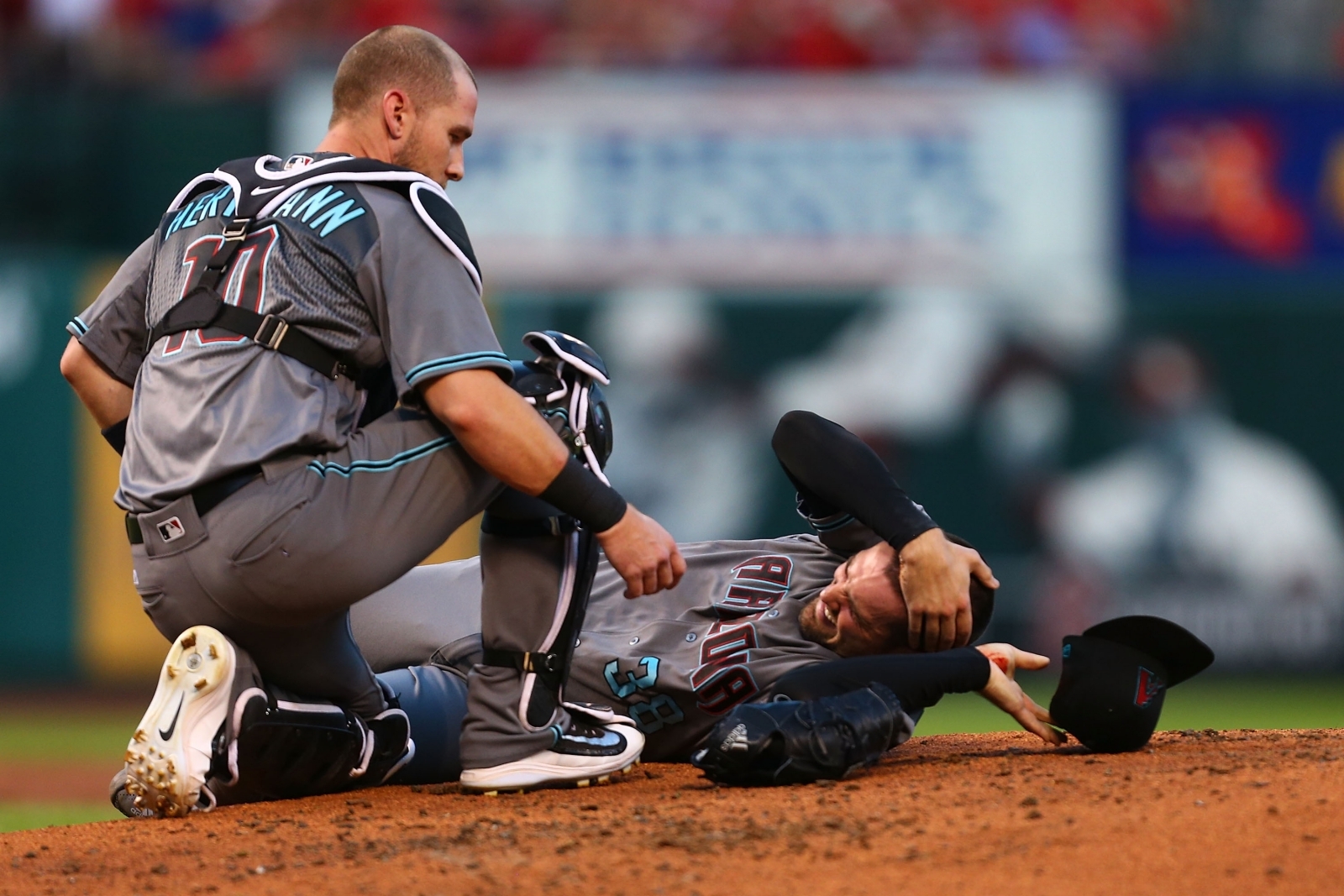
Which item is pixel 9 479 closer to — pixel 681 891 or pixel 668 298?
pixel 668 298

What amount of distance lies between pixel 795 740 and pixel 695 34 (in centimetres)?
844

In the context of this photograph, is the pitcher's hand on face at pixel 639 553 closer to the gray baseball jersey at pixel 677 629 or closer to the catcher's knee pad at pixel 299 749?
the gray baseball jersey at pixel 677 629

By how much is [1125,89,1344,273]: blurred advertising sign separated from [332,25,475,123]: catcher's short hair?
765 cm

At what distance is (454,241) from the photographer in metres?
3.19

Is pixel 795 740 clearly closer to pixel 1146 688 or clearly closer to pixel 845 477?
pixel 845 477

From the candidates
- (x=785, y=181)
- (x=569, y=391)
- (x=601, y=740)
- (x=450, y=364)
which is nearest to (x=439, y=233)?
(x=450, y=364)

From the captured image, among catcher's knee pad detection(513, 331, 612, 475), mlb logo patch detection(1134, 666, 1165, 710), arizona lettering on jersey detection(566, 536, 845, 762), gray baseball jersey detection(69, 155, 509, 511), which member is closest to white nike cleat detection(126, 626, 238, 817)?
gray baseball jersey detection(69, 155, 509, 511)

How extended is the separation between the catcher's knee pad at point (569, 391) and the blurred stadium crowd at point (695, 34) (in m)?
7.36

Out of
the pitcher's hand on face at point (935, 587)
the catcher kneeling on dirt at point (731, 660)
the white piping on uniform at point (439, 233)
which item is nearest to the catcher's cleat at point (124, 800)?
the catcher kneeling on dirt at point (731, 660)

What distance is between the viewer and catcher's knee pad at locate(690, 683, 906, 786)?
3.17 m

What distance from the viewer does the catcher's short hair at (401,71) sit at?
11.1 ft

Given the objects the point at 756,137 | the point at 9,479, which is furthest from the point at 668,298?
the point at 9,479

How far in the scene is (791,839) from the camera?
2758 mm

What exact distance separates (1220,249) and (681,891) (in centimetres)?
866
